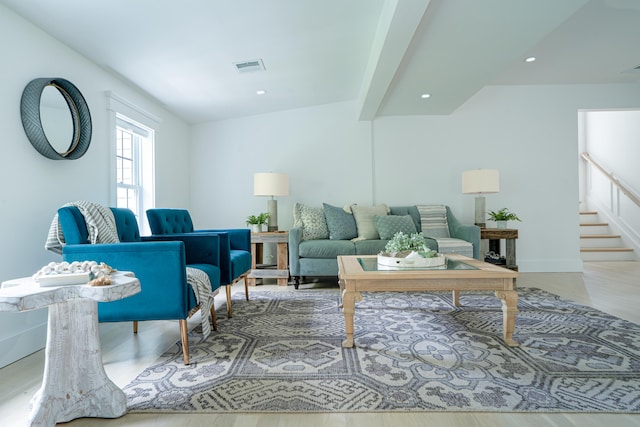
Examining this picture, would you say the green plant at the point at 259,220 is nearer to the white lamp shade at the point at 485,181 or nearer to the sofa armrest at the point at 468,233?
the sofa armrest at the point at 468,233

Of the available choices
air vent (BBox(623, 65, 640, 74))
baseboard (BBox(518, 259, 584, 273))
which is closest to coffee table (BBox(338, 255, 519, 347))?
baseboard (BBox(518, 259, 584, 273))

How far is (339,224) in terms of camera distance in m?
4.30

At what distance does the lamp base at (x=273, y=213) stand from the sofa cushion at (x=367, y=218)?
0.98 m

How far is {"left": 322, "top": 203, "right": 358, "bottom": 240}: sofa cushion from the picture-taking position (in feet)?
14.0

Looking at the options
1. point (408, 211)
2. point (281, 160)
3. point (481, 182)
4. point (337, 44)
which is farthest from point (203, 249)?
point (481, 182)

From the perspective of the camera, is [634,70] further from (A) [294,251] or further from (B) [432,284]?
(A) [294,251]

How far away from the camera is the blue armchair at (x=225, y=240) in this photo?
9.25 feet

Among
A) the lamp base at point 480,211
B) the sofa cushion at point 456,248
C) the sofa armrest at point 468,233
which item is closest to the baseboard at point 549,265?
the lamp base at point 480,211

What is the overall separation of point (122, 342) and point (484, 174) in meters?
4.08

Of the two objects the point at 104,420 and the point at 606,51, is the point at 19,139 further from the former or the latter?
the point at 606,51

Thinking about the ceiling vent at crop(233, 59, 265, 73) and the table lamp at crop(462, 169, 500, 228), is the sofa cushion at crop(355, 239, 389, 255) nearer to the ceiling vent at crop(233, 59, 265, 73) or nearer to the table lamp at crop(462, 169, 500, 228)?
the table lamp at crop(462, 169, 500, 228)

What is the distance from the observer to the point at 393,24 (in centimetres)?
238

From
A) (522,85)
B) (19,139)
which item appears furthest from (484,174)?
(19,139)

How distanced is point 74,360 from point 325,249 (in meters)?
2.68
